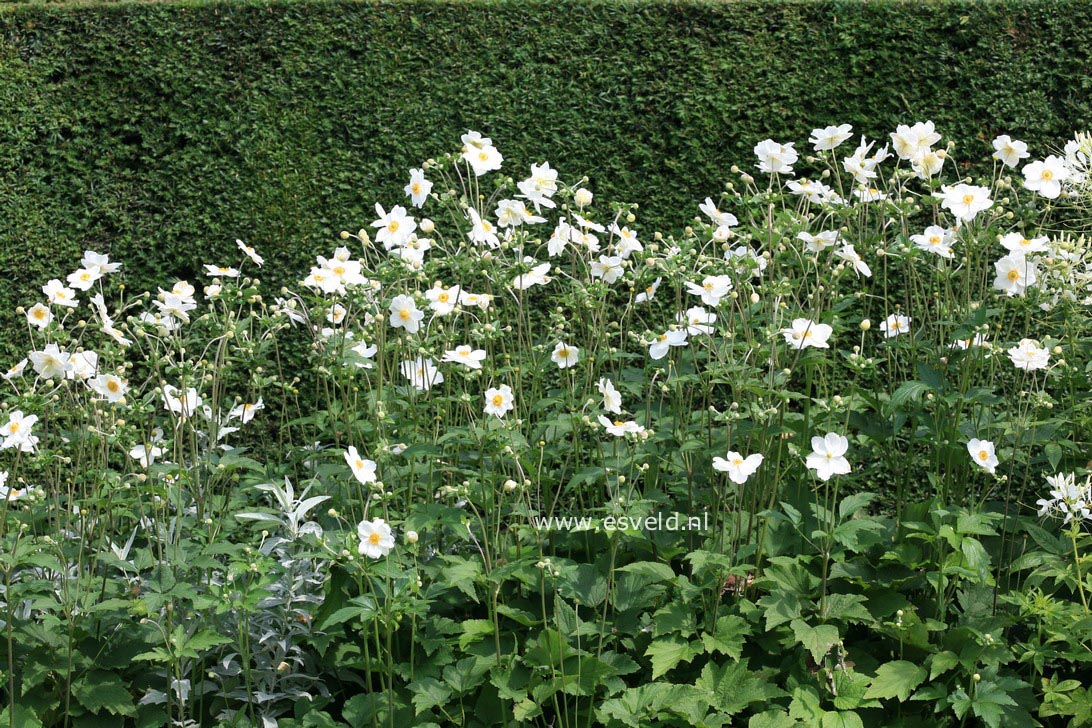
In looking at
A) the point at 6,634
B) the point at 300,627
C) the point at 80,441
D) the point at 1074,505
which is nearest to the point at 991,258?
the point at 1074,505

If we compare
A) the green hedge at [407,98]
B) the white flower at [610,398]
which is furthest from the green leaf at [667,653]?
the green hedge at [407,98]

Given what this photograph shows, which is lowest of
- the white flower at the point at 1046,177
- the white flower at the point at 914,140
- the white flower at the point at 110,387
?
the white flower at the point at 110,387

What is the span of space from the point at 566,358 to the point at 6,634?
1.44 metres

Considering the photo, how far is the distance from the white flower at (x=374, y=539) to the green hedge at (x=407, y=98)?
89.9 inches

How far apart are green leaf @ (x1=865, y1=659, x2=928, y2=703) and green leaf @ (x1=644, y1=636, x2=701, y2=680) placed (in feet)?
1.37

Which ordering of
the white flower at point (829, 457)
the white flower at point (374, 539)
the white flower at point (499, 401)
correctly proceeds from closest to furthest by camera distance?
the white flower at point (374, 539), the white flower at point (829, 457), the white flower at point (499, 401)

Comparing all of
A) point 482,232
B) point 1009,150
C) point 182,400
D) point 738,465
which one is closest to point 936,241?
point 1009,150

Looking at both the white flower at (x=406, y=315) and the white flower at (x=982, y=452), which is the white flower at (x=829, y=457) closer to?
the white flower at (x=982, y=452)

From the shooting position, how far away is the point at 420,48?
14.2ft

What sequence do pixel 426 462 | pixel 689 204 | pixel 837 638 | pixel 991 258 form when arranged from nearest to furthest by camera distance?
pixel 837 638 → pixel 426 462 → pixel 991 258 → pixel 689 204

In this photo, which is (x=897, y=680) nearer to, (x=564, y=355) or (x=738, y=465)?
(x=738, y=465)

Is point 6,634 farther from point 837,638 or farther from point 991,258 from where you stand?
point 991,258

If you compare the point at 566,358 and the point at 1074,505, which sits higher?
the point at 566,358

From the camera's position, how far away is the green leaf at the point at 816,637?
2301 millimetres
